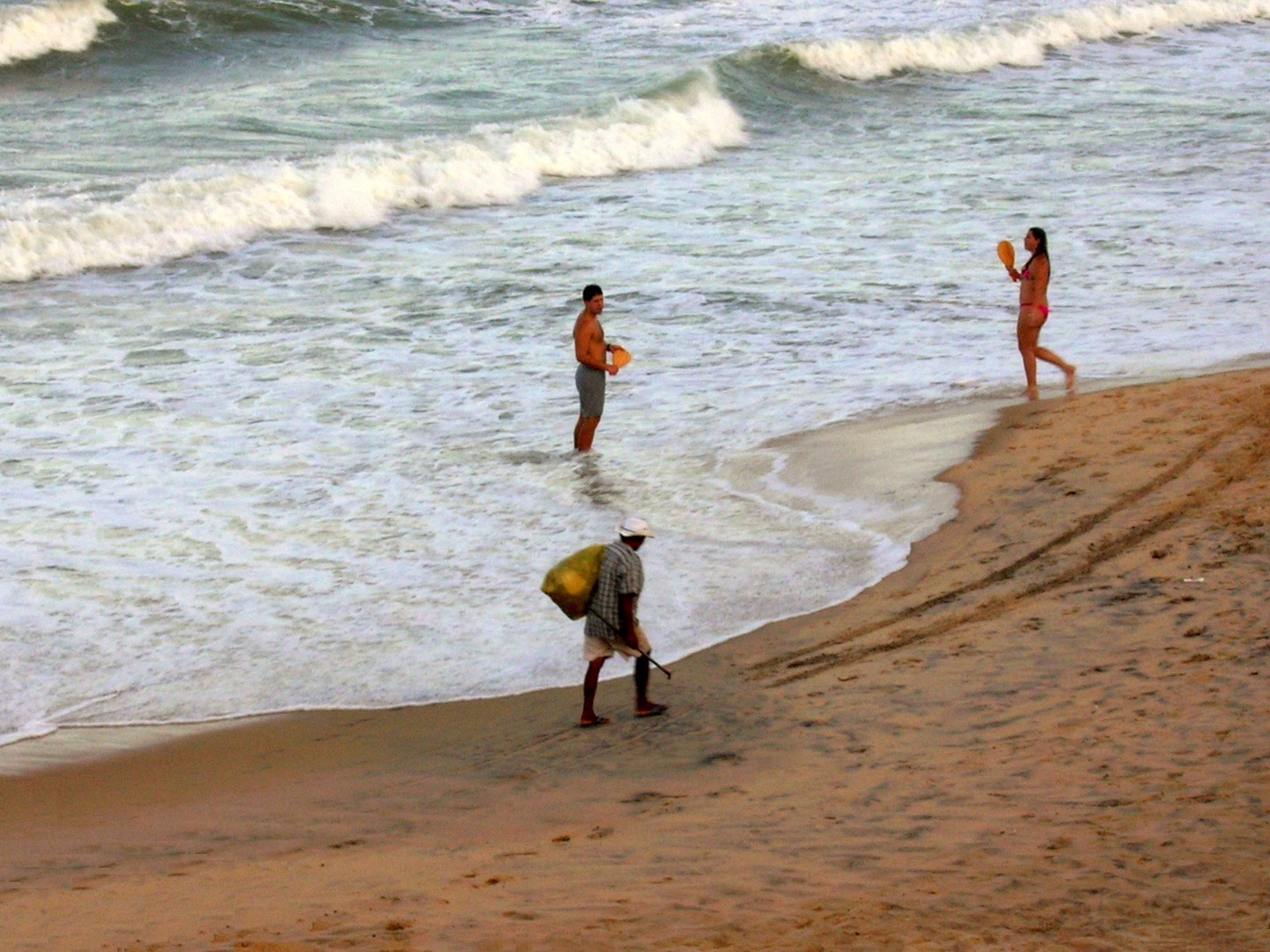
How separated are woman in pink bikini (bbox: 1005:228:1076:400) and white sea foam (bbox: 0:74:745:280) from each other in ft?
33.0

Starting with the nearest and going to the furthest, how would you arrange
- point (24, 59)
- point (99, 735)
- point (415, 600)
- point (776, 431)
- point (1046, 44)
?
point (99, 735), point (415, 600), point (776, 431), point (24, 59), point (1046, 44)

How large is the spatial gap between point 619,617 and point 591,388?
4.35 m

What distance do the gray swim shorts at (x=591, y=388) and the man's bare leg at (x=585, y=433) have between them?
0.05 m

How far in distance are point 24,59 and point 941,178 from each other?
15766 millimetres

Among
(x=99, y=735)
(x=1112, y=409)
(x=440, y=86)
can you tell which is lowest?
(x=99, y=735)

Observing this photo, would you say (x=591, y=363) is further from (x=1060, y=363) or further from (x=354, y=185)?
(x=354, y=185)

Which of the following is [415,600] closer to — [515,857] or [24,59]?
[515,857]

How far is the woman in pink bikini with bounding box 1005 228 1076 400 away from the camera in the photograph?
1213 centimetres

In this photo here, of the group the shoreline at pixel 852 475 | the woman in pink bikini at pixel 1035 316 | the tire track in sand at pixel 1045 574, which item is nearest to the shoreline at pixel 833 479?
the shoreline at pixel 852 475

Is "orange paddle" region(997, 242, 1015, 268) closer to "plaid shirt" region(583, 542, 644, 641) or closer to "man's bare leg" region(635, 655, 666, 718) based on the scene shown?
"plaid shirt" region(583, 542, 644, 641)

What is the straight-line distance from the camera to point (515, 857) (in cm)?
581

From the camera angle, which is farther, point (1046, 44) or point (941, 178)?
point (1046, 44)

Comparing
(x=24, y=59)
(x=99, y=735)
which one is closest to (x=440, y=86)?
(x=24, y=59)

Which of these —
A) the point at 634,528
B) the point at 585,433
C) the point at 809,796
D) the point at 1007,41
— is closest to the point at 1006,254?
the point at 585,433
